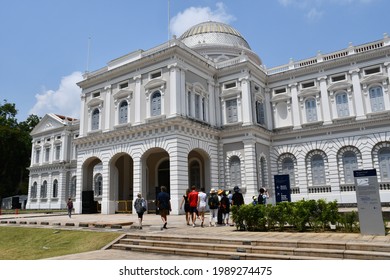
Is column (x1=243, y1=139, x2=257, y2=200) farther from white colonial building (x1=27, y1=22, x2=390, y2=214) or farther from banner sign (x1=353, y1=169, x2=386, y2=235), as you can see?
banner sign (x1=353, y1=169, x2=386, y2=235)

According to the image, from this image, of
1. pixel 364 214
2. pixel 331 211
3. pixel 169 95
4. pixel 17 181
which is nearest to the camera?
pixel 364 214

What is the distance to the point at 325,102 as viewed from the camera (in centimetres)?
2744

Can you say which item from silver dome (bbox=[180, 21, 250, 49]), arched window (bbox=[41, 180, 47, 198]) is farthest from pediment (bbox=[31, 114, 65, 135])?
silver dome (bbox=[180, 21, 250, 49])

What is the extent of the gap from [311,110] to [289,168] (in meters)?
5.24

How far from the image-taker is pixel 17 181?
2277 inches

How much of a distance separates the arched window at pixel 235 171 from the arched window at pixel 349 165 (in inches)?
321

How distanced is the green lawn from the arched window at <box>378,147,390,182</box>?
2061 centimetres

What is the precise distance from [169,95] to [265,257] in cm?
1719

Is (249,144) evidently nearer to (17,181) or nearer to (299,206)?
(299,206)

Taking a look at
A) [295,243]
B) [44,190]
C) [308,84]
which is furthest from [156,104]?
[44,190]

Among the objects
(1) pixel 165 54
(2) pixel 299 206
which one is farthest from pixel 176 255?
(1) pixel 165 54

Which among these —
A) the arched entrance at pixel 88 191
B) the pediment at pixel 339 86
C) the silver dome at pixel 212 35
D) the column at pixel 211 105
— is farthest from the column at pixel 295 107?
the arched entrance at pixel 88 191

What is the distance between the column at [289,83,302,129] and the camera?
2847cm

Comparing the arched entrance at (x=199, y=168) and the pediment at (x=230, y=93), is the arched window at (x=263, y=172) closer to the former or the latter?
the arched entrance at (x=199, y=168)
